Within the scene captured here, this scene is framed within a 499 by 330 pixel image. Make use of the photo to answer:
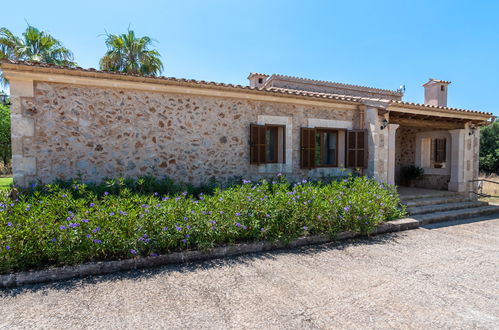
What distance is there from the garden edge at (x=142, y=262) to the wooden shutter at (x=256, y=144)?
8.44 feet

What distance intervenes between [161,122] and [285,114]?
301 cm

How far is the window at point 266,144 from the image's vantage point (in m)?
6.84

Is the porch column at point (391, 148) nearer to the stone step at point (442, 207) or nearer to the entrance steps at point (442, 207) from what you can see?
the entrance steps at point (442, 207)

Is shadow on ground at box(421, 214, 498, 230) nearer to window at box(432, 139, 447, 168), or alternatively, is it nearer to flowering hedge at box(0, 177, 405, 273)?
flowering hedge at box(0, 177, 405, 273)

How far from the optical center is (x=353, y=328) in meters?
2.46

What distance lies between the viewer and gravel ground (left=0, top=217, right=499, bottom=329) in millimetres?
2555

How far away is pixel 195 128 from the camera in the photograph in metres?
6.41

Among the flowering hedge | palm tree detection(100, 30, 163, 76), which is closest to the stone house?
the flowering hedge

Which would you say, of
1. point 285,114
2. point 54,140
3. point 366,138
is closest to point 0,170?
point 54,140

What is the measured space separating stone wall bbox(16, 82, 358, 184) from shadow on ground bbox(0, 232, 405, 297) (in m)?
2.74

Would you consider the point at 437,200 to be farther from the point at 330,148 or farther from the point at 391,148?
the point at 330,148

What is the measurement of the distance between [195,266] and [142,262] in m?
0.67

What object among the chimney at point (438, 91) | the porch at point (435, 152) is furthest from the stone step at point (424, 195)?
the chimney at point (438, 91)

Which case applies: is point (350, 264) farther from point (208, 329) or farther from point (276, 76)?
point (276, 76)
